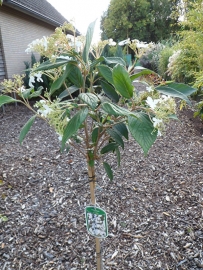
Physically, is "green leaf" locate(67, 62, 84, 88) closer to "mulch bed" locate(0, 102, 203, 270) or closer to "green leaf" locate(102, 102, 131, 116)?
"green leaf" locate(102, 102, 131, 116)

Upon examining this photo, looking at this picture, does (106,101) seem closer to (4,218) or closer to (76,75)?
(76,75)

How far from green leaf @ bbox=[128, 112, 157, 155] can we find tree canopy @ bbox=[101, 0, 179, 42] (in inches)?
669

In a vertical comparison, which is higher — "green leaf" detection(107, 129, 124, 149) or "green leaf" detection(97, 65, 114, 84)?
"green leaf" detection(97, 65, 114, 84)

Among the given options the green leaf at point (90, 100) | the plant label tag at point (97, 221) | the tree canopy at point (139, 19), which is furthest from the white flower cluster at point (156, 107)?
the tree canopy at point (139, 19)

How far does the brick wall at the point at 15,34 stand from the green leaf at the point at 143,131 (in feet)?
16.5

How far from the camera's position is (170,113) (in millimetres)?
578

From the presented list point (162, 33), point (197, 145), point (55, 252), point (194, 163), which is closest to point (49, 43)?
point (55, 252)

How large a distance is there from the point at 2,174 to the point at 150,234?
139cm

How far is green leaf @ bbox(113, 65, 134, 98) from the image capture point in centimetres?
53

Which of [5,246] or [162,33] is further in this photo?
[162,33]

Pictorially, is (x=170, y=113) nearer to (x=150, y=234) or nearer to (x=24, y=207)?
(x=150, y=234)

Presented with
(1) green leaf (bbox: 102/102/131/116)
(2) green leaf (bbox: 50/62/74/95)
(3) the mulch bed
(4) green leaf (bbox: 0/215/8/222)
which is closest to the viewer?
(1) green leaf (bbox: 102/102/131/116)

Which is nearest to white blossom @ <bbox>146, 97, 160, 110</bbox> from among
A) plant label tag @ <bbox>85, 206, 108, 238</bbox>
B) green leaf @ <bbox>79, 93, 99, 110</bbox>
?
green leaf @ <bbox>79, 93, 99, 110</bbox>

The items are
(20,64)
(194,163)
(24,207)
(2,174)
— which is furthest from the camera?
(20,64)
